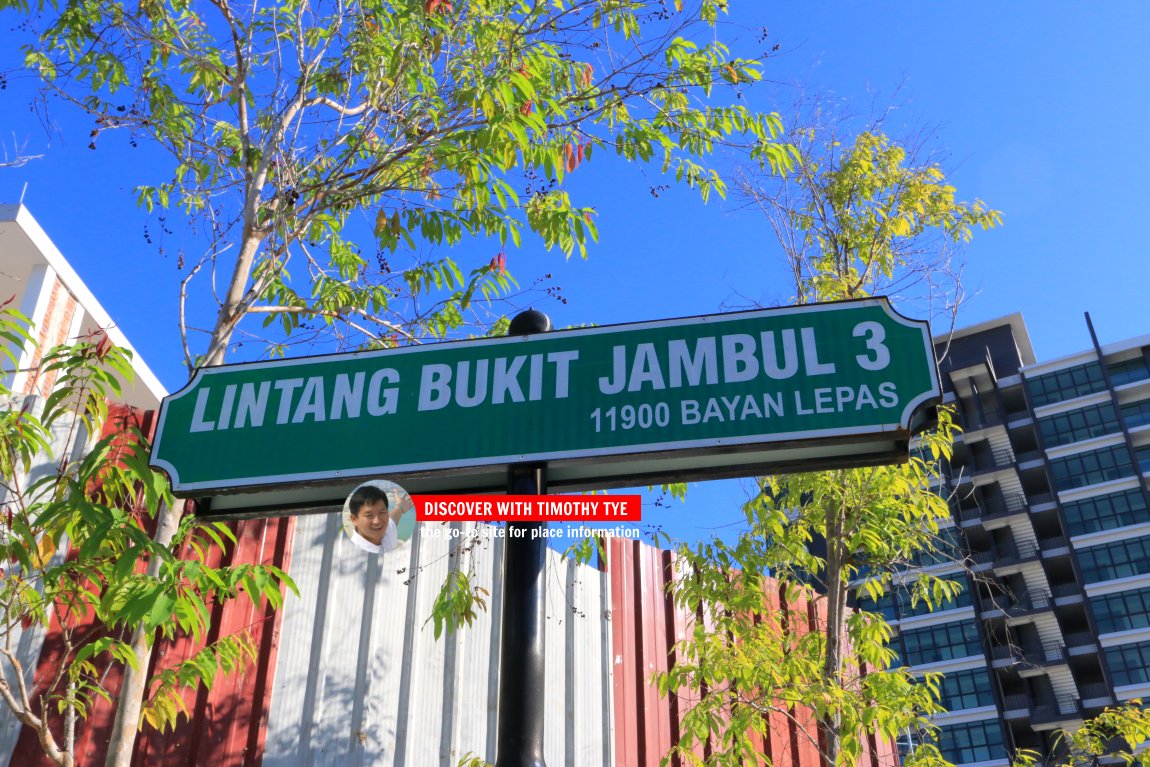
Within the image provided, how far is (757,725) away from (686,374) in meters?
5.13

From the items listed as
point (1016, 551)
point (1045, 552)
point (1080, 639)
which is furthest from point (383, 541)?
point (1045, 552)

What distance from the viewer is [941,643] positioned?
65438 millimetres

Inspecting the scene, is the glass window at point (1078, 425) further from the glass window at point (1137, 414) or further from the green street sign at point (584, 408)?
the green street sign at point (584, 408)

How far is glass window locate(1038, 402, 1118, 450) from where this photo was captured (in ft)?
220

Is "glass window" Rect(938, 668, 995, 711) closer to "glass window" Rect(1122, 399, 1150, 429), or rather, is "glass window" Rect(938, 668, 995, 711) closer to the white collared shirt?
"glass window" Rect(1122, 399, 1150, 429)

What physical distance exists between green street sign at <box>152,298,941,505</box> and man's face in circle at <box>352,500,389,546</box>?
0.28 ft

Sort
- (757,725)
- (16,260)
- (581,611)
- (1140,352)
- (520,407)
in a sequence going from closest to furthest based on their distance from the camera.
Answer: (520,407) < (757,725) < (581,611) < (16,260) < (1140,352)

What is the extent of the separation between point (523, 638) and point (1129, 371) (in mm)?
78235

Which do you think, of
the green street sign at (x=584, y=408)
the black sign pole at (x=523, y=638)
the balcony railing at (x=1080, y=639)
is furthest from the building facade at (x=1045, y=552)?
the black sign pole at (x=523, y=638)

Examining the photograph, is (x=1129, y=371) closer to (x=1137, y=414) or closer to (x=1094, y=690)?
(x=1137, y=414)

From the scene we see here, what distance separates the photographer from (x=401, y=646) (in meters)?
6.23

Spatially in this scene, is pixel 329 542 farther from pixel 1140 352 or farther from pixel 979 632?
pixel 1140 352

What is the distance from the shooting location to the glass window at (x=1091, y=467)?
2569 inches

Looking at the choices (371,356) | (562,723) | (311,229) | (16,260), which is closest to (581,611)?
(562,723)
